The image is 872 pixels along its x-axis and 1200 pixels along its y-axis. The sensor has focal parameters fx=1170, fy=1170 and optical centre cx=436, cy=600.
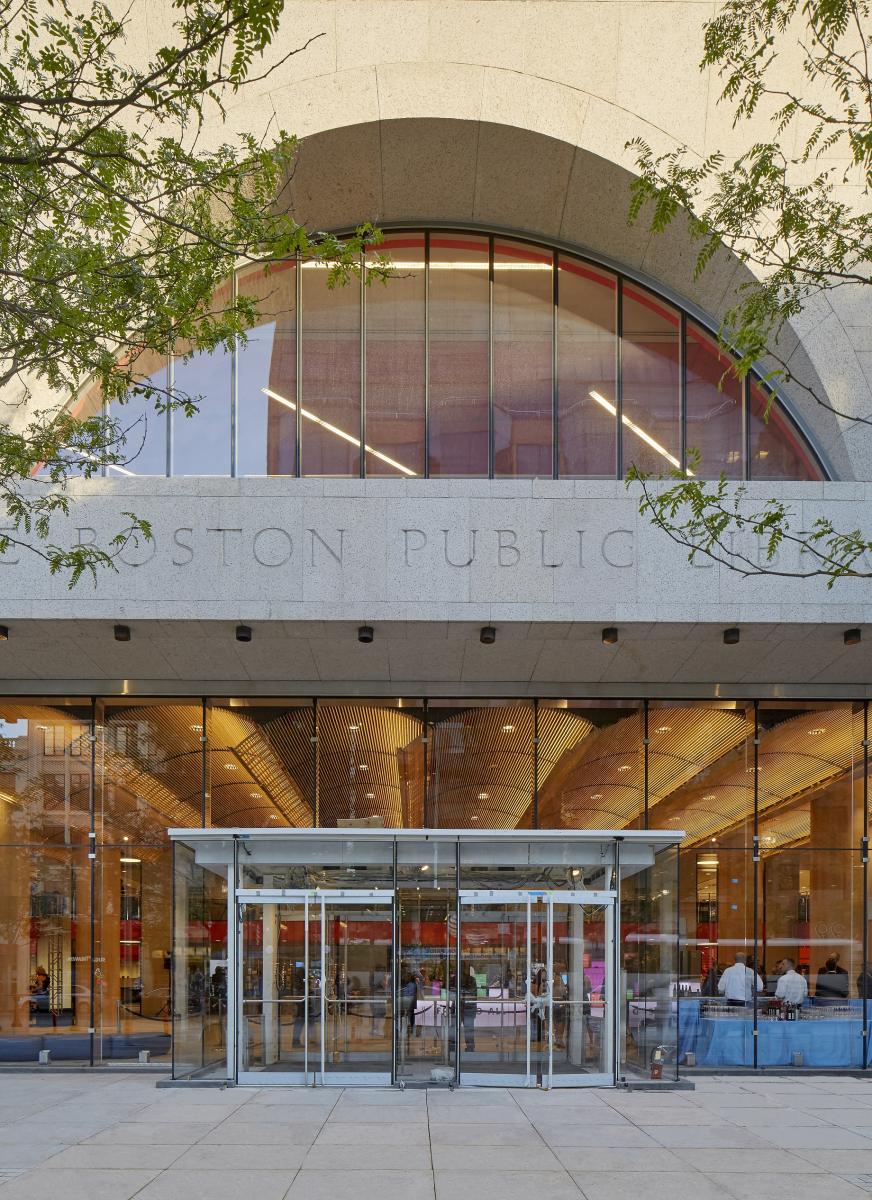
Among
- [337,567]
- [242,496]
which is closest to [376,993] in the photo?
[337,567]

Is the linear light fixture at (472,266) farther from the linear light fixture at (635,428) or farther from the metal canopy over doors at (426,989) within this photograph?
the metal canopy over doors at (426,989)

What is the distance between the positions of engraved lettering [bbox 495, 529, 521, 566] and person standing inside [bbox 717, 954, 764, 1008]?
24.9 ft

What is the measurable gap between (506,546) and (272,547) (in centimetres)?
309

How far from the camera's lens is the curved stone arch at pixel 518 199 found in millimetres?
17016

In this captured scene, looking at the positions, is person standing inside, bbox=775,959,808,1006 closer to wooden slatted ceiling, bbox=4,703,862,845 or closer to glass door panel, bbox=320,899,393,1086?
wooden slatted ceiling, bbox=4,703,862,845

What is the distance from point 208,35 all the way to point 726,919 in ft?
49.5

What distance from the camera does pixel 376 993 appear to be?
15680 mm

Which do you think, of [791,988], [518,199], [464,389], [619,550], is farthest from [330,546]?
[791,988]

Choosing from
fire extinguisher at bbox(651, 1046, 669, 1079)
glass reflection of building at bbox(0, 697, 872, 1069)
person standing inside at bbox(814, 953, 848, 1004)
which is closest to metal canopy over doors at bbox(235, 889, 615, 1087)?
fire extinguisher at bbox(651, 1046, 669, 1079)

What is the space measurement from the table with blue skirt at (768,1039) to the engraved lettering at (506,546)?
7511 millimetres

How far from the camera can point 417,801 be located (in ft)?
60.4

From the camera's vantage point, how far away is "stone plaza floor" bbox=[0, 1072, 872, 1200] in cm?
988

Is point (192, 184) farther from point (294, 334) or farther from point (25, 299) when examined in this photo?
point (294, 334)

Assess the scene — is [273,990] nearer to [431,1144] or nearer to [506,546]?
[431,1144]
